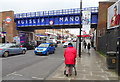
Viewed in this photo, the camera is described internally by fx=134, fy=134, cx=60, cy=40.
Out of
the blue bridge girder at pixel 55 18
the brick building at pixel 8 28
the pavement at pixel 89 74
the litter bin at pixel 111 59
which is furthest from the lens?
the brick building at pixel 8 28

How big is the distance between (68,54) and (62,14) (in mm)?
23903

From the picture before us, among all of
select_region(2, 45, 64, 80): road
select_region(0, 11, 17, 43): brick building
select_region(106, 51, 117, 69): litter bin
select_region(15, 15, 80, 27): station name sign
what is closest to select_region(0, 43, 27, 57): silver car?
select_region(2, 45, 64, 80): road

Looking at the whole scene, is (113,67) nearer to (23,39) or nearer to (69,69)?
(69,69)

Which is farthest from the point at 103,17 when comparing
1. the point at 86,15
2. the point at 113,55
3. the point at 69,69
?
the point at 69,69

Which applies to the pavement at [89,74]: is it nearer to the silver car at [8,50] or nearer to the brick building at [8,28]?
the silver car at [8,50]

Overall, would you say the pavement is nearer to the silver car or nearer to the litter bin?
the litter bin

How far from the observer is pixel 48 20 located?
30.8 metres

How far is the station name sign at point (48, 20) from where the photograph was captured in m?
28.8

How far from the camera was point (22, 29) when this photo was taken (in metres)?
38.1

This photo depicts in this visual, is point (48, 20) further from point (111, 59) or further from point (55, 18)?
point (111, 59)

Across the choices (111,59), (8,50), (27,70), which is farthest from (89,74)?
(8,50)

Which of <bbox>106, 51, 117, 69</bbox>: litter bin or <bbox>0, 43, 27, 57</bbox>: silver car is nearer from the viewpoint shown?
<bbox>106, 51, 117, 69</bbox>: litter bin

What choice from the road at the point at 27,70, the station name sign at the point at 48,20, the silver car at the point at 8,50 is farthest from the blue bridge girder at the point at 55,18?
the road at the point at 27,70

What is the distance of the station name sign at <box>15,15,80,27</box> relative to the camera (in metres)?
28.8
